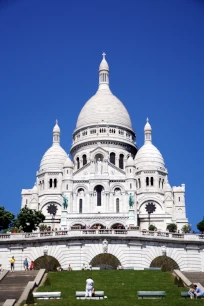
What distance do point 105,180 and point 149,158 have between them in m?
13.4

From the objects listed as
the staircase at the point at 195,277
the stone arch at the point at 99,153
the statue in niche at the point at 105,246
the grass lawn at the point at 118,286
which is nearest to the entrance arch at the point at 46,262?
the statue in niche at the point at 105,246

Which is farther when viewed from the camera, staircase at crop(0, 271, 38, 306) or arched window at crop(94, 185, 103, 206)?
arched window at crop(94, 185, 103, 206)

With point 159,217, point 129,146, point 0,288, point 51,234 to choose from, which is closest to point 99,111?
point 129,146

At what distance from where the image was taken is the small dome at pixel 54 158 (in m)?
120

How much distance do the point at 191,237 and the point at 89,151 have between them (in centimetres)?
6842

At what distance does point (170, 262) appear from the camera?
52.8 meters

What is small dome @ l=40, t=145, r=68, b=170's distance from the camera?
119881mm

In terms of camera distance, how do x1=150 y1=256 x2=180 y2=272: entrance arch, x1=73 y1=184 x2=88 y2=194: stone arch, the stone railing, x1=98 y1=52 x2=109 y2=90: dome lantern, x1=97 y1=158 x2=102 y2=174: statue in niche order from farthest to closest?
x1=98 y1=52 x2=109 y2=90: dome lantern < x1=97 y1=158 x2=102 y2=174: statue in niche < x1=73 y1=184 x2=88 y2=194: stone arch < the stone railing < x1=150 y1=256 x2=180 y2=272: entrance arch

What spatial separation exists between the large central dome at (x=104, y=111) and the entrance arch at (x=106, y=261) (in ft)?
242

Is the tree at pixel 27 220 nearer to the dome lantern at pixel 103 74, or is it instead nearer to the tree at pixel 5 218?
the tree at pixel 5 218

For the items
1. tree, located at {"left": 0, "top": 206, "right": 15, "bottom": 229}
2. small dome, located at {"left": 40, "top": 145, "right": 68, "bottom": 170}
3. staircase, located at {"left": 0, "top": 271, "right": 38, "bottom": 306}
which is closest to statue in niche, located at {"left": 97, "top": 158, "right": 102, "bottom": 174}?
small dome, located at {"left": 40, "top": 145, "right": 68, "bottom": 170}

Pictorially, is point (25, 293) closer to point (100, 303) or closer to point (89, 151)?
point (100, 303)

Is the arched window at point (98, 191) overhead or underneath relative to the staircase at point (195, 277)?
overhead

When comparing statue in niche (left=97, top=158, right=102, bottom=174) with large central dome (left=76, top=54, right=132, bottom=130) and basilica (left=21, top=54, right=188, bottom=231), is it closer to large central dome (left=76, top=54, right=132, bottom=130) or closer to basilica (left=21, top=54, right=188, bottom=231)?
basilica (left=21, top=54, right=188, bottom=231)
